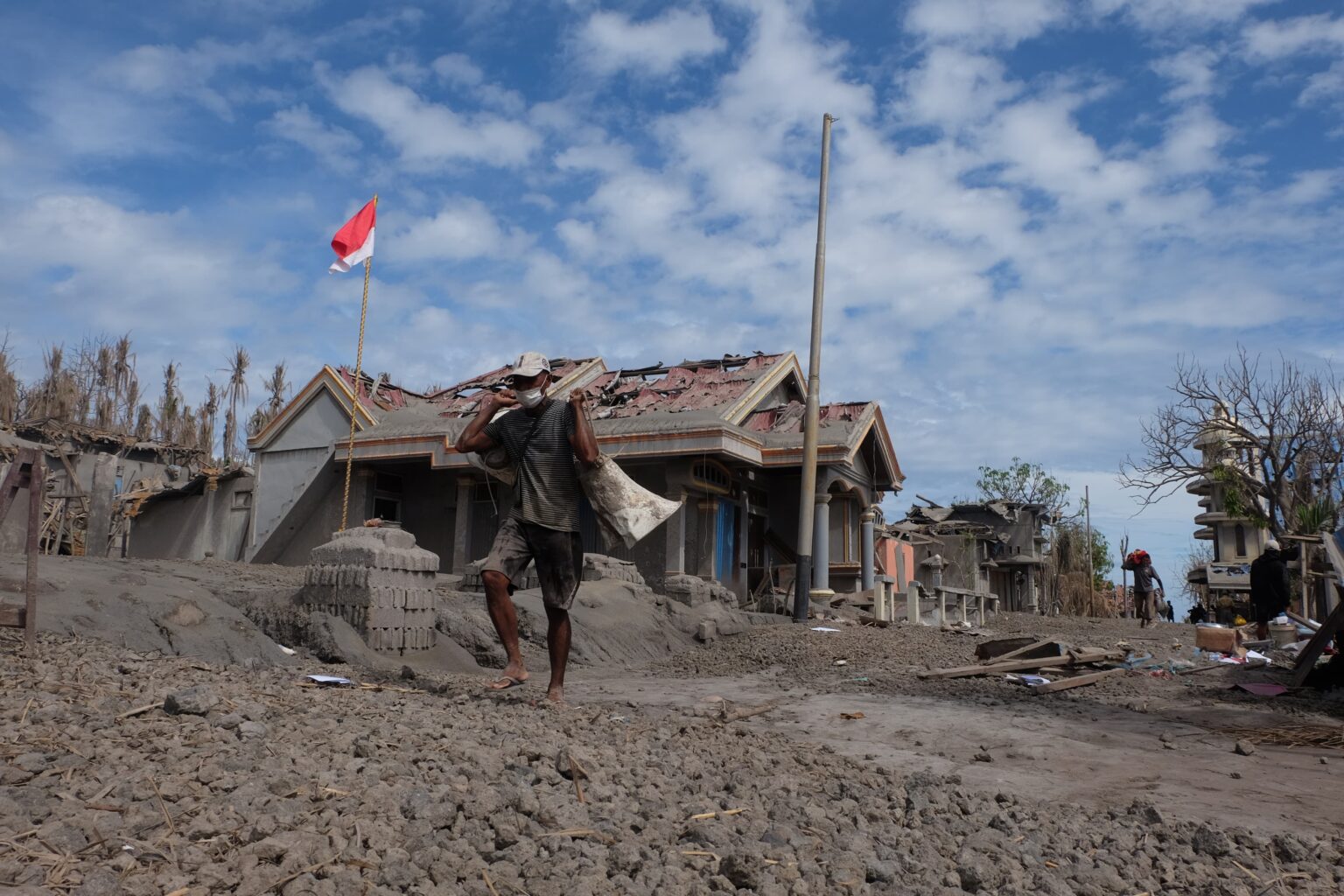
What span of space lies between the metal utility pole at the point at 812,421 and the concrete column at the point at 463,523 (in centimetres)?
663

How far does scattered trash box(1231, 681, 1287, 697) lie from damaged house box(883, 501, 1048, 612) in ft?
65.1

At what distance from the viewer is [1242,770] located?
460cm

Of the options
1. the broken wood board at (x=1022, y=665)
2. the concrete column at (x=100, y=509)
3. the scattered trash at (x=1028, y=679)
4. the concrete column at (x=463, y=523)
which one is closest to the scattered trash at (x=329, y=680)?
the broken wood board at (x=1022, y=665)

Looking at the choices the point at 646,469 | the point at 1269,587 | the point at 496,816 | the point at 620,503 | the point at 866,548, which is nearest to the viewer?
the point at 496,816

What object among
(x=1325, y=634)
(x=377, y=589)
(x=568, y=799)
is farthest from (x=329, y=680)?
(x=1325, y=634)

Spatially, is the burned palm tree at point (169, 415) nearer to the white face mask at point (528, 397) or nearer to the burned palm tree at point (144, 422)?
the burned palm tree at point (144, 422)

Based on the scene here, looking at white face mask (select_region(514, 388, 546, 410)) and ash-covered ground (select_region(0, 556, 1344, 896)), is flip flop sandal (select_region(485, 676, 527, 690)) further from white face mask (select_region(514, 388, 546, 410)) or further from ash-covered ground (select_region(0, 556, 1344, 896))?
white face mask (select_region(514, 388, 546, 410))

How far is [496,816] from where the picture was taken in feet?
8.89

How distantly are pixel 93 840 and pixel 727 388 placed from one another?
53.3 feet

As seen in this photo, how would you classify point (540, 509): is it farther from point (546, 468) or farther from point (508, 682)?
point (508, 682)

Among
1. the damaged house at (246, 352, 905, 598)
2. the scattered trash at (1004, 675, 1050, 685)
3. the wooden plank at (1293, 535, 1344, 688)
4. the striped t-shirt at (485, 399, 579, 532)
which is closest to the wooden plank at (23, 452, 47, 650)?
the striped t-shirt at (485, 399, 579, 532)

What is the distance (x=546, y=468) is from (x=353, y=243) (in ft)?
39.3

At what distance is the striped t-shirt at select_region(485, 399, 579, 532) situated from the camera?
4945 mm

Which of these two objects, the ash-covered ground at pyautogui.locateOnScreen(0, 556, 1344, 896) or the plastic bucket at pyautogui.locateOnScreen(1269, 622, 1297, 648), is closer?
the ash-covered ground at pyautogui.locateOnScreen(0, 556, 1344, 896)
